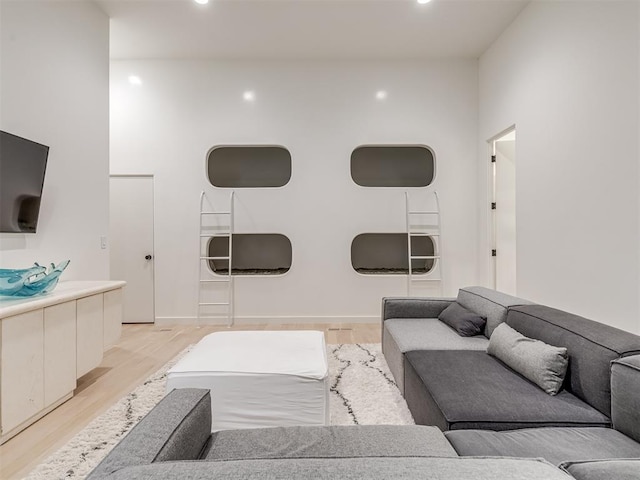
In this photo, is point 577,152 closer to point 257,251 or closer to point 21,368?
point 21,368

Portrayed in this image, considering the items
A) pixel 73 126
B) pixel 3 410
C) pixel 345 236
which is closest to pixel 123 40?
pixel 73 126

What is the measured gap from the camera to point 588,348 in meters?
1.68

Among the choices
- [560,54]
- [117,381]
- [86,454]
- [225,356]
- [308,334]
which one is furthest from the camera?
[560,54]

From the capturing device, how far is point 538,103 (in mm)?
3469

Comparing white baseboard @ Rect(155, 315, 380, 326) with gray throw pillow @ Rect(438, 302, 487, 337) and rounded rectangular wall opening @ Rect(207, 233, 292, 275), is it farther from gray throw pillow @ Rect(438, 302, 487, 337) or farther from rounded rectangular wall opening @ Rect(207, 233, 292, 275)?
gray throw pillow @ Rect(438, 302, 487, 337)

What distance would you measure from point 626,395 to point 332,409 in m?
1.53

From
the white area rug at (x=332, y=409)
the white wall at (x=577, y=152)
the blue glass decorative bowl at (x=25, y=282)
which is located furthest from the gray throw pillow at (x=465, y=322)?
the blue glass decorative bowl at (x=25, y=282)

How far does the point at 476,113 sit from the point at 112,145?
→ 478 centimetres

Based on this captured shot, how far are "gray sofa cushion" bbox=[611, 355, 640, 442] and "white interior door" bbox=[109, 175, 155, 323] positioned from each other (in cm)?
474

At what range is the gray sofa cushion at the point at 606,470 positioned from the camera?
2.90 ft

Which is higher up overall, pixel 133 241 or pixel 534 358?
pixel 133 241

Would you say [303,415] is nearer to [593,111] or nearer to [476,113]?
[593,111]

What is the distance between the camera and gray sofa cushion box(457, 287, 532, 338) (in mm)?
2629

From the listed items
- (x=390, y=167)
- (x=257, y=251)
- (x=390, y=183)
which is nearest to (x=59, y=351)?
(x=257, y=251)
